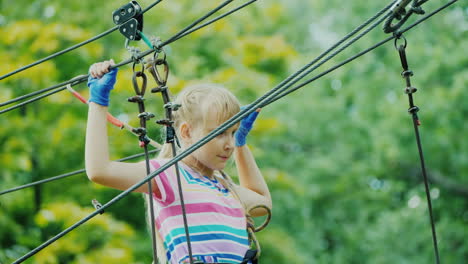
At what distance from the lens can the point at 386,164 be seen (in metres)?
10.9

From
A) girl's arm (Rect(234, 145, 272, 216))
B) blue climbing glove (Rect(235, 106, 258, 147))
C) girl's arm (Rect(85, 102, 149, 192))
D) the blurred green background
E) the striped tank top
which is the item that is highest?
the blurred green background

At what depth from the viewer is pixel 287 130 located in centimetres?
1059

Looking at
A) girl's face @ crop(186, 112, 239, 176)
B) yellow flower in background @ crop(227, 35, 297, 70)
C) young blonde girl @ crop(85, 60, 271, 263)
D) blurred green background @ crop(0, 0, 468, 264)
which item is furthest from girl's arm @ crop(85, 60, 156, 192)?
yellow flower in background @ crop(227, 35, 297, 70)

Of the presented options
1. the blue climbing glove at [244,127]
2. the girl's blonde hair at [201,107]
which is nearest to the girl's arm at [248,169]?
the blue climbing glove at [244,127]

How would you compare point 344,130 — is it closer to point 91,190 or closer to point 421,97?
point 421,97

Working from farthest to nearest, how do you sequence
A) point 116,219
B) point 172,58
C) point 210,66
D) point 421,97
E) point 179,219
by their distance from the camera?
point 421,97, point 210,66, point 172,58, point 116,219, point 179,219

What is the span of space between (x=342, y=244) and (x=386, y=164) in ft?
6.91

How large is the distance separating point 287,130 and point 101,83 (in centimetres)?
870

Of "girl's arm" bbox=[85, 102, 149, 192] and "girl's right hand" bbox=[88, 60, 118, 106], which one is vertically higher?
"girl's right hand" bbox=[88, 60, 118, 106]

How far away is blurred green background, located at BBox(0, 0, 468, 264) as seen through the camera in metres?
6.38

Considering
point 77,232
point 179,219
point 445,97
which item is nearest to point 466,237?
point 445,97

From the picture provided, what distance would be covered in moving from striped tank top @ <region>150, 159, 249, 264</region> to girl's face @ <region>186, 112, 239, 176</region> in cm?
8

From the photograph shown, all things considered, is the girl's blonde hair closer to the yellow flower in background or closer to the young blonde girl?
the young blonde girl

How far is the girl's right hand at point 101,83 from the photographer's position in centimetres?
196
